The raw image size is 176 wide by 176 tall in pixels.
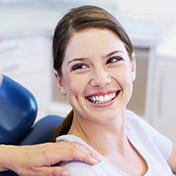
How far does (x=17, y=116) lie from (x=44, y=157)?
283mm

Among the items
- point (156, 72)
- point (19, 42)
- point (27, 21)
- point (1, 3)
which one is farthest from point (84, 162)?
point (1, 3)

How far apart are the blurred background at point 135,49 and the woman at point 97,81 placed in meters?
1.27

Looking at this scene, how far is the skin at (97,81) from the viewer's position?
1.04 metres

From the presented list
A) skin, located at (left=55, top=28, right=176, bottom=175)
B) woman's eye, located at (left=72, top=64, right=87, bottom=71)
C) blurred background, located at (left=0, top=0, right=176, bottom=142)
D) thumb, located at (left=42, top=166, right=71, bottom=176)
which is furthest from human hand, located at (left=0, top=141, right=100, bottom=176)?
blurred background, located at (left=0, top=0, right=176, bottom=142)

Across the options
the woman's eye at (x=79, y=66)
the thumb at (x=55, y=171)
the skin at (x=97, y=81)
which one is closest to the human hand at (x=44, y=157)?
the thumb at (x=55, y=171)

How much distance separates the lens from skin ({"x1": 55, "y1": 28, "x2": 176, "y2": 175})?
104cm

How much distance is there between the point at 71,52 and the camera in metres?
1.06

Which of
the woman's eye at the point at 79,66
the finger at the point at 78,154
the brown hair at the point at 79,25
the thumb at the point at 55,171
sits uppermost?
the brown hair at the point at 79,25

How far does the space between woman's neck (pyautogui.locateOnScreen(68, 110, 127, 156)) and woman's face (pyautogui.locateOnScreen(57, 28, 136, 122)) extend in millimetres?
49

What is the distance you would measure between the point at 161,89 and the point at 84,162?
152 centimetres

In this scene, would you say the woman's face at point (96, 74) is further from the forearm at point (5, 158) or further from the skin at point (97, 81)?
the forearm at point (5, 158)

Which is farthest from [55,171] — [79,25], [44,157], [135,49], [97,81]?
[135,49]

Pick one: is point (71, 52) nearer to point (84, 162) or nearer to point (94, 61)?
point (94, 61)

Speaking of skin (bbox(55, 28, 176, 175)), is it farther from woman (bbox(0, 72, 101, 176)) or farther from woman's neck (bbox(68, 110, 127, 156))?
woman (bbox(0, 72, 101, 176))
